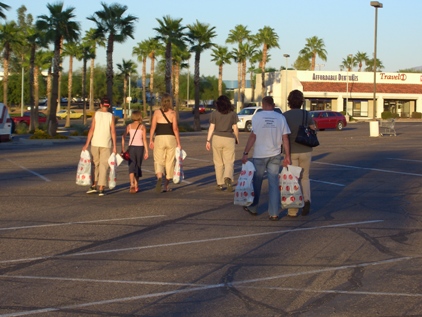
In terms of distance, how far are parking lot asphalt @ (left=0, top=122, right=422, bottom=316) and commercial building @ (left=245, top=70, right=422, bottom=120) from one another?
220 ft

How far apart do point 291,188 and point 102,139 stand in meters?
4.11

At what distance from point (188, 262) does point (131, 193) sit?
6.12 meters

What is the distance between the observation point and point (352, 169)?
18750 millimetres

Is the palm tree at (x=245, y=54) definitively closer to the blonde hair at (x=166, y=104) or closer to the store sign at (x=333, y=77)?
the store sign at (x=333, y=77)

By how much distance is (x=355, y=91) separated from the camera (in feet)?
270

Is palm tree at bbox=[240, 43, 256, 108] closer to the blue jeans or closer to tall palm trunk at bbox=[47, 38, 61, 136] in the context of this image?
tall palm trunk at bbox=[47, 38, 61, 136]

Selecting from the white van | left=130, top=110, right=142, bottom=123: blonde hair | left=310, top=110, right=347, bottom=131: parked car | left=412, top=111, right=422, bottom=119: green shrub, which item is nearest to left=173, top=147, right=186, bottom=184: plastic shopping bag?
left=130, top=110, right=142, bottom=123: blonde hair

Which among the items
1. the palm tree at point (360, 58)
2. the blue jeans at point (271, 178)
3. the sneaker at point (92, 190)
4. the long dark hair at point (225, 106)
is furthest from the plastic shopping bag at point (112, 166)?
the palm tree at point (360, 58)

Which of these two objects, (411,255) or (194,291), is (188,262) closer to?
(194,291)

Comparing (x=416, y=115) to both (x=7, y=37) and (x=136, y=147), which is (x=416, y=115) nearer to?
(x=7, y=37)

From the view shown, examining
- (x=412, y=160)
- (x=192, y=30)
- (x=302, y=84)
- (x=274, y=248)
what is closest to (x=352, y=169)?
(x=412, y=160)

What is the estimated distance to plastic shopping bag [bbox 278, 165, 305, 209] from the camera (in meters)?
10.5

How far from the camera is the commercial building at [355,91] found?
81.2m

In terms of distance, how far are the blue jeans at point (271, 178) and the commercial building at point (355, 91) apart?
225 ft
